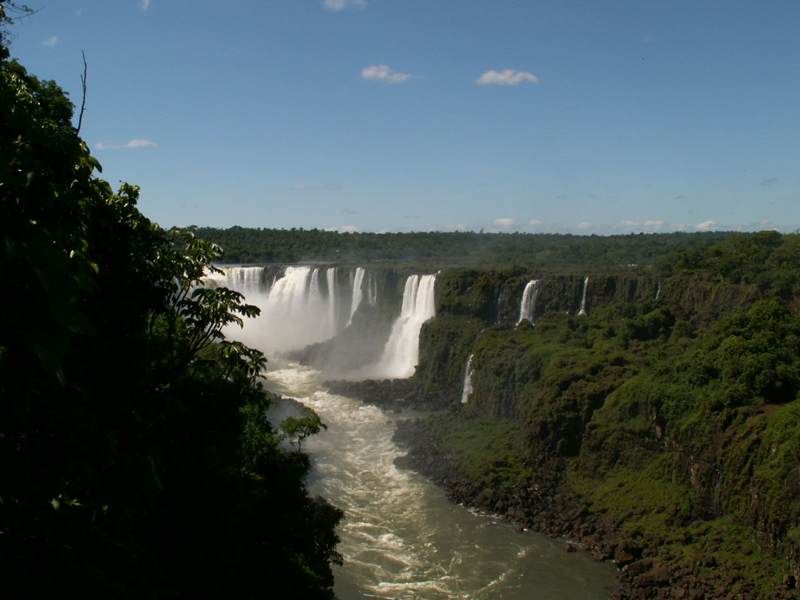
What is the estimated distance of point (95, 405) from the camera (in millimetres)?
5348

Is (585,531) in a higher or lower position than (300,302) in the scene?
lower

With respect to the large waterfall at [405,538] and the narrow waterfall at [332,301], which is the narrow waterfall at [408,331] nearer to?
the large waterfall at [405,538]

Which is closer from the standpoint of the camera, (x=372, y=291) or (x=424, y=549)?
(x=424, y=549)

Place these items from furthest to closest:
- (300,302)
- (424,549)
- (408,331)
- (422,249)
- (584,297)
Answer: (422,249) < (300,302) < (408,331) < (584,297) < (424,549)

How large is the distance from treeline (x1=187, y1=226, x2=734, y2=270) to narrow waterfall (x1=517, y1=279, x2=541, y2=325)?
52.6ft

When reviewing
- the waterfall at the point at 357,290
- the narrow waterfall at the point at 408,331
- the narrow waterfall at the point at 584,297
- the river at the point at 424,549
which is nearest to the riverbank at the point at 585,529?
the river at the point at 424,549

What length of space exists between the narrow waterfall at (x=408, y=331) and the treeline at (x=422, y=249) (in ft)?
46.4

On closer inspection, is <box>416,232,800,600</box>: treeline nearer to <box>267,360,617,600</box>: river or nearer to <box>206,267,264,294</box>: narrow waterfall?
<box>267,360,617,600</box>: river

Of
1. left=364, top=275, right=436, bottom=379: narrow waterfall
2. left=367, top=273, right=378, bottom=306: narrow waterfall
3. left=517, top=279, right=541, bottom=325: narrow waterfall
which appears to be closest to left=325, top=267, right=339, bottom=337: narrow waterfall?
left=367, top=273, right=378, bottom=306: narrow waterfall

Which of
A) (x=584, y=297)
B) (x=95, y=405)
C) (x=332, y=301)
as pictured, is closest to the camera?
(x=95, y=405)

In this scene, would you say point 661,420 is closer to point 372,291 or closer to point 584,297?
point 584,297

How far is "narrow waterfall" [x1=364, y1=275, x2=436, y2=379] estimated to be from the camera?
43.6 meters

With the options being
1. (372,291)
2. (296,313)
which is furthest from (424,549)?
(296,313)

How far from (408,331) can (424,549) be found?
24.8m
